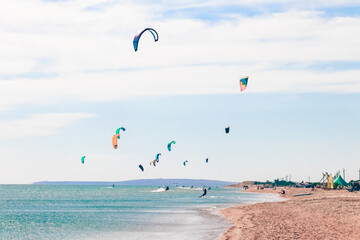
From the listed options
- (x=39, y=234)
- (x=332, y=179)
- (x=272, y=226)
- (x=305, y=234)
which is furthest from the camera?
(x=332, y=179)

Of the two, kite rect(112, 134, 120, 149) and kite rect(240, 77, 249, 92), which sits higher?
kite rect(240, 77, 249, 92)

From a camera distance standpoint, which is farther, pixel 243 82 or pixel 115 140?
pixel 115 140

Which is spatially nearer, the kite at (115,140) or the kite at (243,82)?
the kite at (243,82)

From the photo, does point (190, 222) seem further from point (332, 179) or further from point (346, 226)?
point (332, 179)

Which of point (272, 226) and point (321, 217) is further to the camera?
point (321, 217)

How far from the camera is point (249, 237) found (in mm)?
22703

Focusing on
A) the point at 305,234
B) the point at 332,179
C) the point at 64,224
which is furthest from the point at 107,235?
the point at 332,179

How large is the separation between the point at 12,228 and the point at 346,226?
79.8 ft

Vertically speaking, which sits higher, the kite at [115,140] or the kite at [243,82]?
the kite at [243,82]

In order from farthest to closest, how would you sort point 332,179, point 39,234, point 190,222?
1. point 332,179
2. point 190,222
3. point 39,234

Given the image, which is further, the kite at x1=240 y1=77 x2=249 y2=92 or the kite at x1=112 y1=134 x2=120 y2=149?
the kite at x1=112 y1=134 x2=120 y2=149

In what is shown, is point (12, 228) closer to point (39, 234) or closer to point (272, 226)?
point (39, 234)

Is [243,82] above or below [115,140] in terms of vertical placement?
above

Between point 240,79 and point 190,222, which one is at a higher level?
point 240,79
